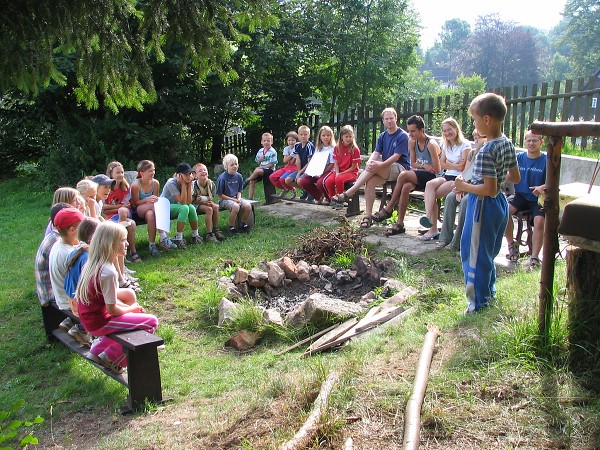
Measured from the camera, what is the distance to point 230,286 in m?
6.59

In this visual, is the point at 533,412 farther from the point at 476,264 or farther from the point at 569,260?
the point at 476,264

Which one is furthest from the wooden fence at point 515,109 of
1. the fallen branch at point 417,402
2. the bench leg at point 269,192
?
the fallen branch at point 417,402

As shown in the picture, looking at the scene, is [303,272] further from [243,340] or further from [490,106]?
[490,106]

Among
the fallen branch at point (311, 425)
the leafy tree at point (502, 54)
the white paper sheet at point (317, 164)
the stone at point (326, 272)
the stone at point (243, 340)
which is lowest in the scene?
the stone at point (243, 340)

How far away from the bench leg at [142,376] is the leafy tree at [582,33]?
2225 inches

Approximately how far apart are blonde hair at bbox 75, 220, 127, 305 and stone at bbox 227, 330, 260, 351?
4.78 ft

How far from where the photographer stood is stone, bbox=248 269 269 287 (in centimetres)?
653

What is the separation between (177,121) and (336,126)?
12.7ft

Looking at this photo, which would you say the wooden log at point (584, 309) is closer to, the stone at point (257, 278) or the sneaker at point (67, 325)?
the stone at point (257, 278)

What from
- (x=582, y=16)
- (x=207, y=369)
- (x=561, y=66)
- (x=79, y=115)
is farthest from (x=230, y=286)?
(x=561, y=66)

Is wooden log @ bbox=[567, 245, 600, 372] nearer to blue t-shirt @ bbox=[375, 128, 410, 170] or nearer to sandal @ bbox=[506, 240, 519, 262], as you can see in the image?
sandal @ bbox=[506, 240, 519, 262]

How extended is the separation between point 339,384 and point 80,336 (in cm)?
294

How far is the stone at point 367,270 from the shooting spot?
20.9 feet

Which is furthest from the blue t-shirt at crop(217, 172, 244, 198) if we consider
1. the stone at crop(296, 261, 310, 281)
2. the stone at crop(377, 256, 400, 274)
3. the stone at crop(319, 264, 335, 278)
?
the stone at crop(377, 256, 400, 274)
